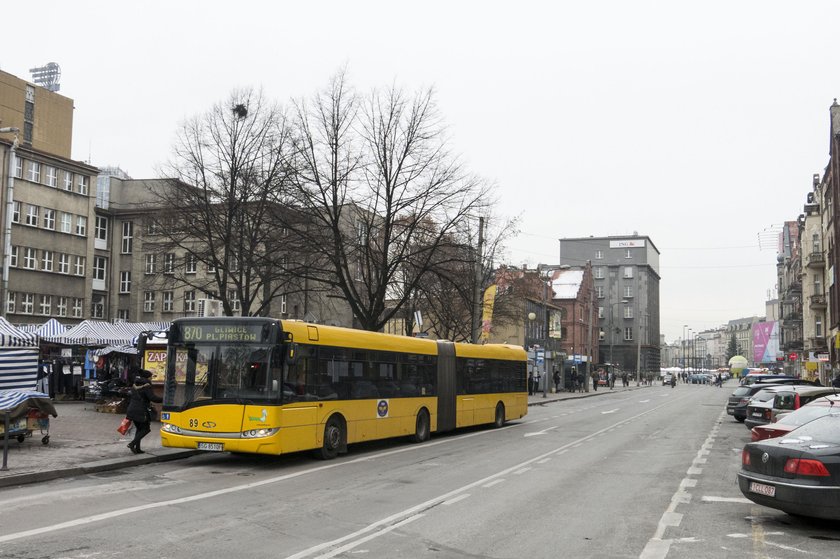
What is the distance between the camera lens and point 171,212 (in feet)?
106

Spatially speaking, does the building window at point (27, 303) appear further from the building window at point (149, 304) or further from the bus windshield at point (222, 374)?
the bus windshield at point (222, 374)

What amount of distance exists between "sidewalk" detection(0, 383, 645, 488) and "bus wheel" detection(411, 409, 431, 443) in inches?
238

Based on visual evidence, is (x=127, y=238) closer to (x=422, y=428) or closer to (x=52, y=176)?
(x=52, y=176)

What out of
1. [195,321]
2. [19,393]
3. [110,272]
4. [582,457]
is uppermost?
[110,272]

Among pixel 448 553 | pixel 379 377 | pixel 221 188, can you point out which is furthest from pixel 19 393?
pixel 221 188

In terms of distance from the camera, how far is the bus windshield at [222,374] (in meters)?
14.4

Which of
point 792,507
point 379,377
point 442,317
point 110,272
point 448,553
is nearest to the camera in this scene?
point 448,553

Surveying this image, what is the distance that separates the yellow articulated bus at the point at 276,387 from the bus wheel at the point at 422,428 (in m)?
1.12

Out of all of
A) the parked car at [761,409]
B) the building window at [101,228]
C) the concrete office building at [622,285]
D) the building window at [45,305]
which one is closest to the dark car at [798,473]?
the parked car at [761,409]

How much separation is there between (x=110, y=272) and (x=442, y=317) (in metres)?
28.9

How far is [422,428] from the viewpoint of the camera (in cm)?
2059

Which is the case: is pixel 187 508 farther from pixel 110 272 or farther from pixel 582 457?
pixel 110 272

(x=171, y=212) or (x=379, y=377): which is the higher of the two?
(x=171, y=212)

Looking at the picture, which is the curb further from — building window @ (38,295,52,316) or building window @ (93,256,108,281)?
building window @ (93,256,108,281)
